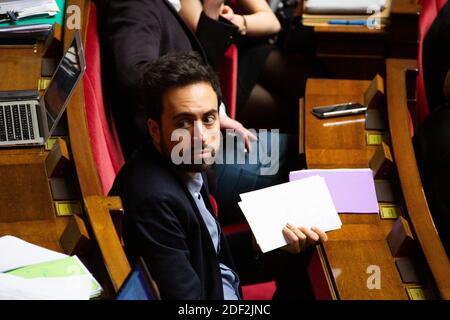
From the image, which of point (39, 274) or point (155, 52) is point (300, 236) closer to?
point (39, 274)

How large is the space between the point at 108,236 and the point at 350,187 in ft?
1.95

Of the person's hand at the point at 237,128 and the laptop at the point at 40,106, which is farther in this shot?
the person's hand at the point at 237,128

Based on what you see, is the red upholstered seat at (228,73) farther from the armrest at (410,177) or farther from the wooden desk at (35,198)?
the wooden desk at (35,198)

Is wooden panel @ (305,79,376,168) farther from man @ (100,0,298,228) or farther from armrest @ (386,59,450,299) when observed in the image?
man @ (100,0,298,228)

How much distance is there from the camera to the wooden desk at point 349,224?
1.36 metres

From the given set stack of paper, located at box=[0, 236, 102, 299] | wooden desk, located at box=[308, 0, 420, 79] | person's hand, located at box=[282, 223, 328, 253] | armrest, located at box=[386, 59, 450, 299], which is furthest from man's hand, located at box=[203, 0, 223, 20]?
stack of paper, located at box=[0, 236, 102, 299]

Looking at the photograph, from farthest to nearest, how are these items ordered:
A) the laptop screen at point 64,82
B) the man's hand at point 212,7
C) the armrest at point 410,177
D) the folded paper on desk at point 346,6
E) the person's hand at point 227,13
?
the folded paper on desk at point 346,6 < the person's hand at point 227,13 < the man's hand at point 212,7 < the laptop screen at point 64,82 < the armrest at point 410,177

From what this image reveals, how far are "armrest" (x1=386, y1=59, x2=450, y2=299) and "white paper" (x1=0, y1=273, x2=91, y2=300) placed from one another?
0.65 m

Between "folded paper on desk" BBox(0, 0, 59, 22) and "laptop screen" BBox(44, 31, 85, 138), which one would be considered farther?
"folded paper on desk" BBox(0, 0, 59, 22)

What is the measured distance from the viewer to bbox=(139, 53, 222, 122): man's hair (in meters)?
1.40

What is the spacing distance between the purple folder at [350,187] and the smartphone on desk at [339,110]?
233 millimetres

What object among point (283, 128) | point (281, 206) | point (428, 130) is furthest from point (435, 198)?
point (283, 128)

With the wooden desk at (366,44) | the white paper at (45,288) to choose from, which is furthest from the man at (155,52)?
the white paper at (45,288)

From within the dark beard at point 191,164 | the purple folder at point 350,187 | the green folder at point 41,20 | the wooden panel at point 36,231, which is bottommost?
the wooden panel at point 36,231
